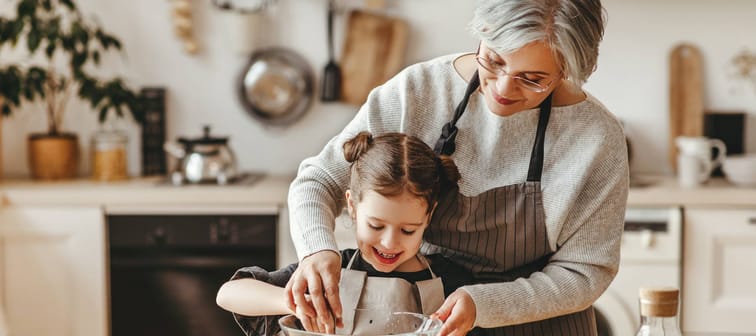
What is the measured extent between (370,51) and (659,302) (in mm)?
2367

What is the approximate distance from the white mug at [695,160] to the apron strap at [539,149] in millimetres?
1786

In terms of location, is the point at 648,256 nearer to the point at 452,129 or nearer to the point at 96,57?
the point at 452,129

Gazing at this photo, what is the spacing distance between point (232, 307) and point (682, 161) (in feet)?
7.17

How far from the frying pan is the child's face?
216 centimetres

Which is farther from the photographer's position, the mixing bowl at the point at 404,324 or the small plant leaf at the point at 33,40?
the small plant leaf at the point at 33,40

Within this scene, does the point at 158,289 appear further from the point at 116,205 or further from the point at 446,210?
the point at 446,210

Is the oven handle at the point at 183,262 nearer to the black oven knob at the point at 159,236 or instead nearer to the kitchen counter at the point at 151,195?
the black oven knob at the point at 159,236

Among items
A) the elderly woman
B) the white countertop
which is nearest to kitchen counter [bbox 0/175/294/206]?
the white countertop

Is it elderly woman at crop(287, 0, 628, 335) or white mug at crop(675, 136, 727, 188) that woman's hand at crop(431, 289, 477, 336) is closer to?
elderly woman at crop(287, 0, 628, 335)

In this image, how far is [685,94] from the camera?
3396mm

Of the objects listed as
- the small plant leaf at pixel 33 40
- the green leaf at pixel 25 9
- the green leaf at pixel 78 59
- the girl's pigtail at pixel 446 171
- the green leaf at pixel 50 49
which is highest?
the green leaf at pixel 25 9

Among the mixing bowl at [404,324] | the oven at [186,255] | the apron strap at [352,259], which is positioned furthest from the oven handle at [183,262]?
the mixing bowl at [404,324]

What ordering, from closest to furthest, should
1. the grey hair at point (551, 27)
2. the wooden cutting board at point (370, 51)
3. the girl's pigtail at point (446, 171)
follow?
the grey hair at point (551, 27), the girl's pigtail at point (446, 171), the wooden cutting board at point (370, 51)

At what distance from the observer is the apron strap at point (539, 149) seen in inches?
57.6
